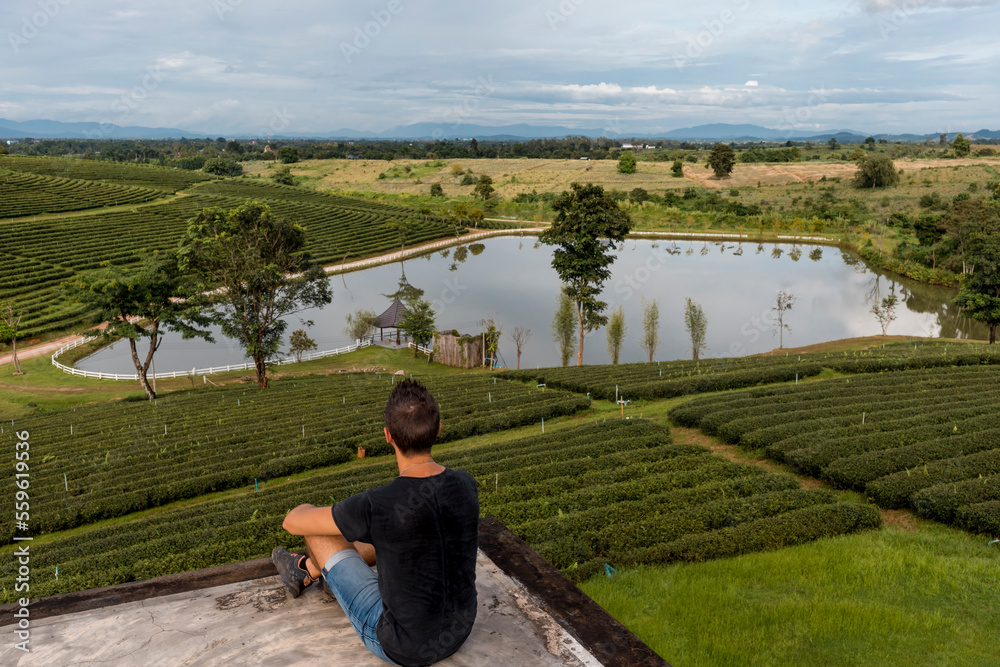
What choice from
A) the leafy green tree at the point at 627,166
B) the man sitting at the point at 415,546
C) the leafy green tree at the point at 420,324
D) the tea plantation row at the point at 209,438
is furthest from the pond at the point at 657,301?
the leafy green tree at the point at 627,166

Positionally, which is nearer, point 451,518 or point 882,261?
point 451,518

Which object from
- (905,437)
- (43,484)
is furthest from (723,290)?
(43,484)

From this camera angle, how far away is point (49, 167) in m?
88.4

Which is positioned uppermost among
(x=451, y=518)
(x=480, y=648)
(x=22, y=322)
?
(x=451, y=518)

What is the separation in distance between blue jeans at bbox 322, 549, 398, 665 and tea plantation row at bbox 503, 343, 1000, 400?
15846mm

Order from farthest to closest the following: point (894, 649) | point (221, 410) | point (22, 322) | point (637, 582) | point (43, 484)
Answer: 1. point (22, 322)
2. point (221, 410)
3. point (43, 484)
4. point (637, 582)
5. point (894, 649)

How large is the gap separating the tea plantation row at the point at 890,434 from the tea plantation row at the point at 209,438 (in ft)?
19.1

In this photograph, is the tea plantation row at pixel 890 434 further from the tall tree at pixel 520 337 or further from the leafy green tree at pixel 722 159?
the leafy green tree at pixel 722 159

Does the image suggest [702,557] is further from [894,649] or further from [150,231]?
[150,231]

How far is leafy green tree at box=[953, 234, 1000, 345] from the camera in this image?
101ft

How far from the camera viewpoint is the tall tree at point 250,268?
25.3 meters

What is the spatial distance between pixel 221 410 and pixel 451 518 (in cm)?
2074

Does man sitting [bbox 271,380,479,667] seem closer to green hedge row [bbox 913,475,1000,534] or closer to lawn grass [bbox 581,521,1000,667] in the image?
lawn grass [bbox 581,521,1000,667]

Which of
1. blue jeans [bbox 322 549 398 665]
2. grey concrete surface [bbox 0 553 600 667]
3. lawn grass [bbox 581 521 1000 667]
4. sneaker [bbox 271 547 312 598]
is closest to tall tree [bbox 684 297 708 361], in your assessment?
lawn grass [bbox 581 521 1000 667]
